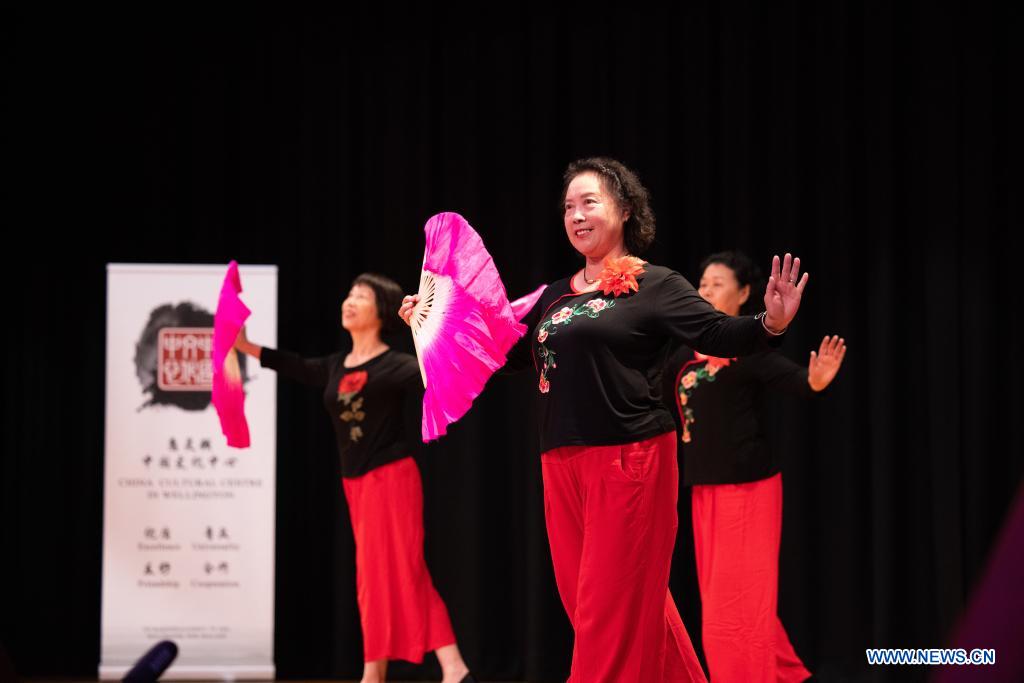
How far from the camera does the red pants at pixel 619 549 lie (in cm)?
237

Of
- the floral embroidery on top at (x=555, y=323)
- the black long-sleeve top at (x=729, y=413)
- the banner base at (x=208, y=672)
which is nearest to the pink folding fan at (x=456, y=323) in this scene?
the floral embroidery on top at (x=555, y=323)

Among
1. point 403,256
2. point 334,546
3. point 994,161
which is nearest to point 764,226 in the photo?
point 994,161

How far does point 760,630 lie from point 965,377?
186 centimetres

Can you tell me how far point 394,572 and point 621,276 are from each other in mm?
2107

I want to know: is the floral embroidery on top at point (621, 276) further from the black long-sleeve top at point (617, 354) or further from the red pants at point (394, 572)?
the red pants at point (394, 572)

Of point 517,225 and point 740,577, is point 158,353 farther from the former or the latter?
point 740,577

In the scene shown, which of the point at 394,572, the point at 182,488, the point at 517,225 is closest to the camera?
the point at 394,572

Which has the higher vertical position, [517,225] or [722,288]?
[517,225]

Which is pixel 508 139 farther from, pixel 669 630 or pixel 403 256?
pixel 669 630

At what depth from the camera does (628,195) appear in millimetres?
2658

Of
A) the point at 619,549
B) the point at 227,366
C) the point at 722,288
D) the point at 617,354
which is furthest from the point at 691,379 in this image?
the point at 227,366

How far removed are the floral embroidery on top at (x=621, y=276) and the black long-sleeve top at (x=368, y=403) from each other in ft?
5.90

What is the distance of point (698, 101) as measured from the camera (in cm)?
491

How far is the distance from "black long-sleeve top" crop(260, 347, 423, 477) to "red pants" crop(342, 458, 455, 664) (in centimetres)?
7
